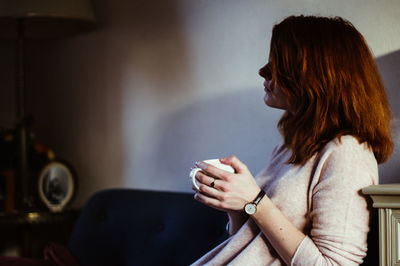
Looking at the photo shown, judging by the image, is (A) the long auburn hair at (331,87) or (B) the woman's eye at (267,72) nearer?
(A) the long auburn hair at (331,87)

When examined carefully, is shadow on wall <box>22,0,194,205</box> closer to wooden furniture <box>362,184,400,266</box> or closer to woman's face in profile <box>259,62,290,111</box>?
woman's face in profile <box>259,62,290,111</box>

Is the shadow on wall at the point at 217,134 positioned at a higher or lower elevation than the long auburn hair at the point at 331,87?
lower

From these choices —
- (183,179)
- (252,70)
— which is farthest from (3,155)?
(252,70)

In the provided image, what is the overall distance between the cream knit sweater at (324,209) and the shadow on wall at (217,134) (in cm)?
56

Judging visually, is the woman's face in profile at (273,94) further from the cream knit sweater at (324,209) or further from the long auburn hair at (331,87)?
the cream knit sweater at (324,209)

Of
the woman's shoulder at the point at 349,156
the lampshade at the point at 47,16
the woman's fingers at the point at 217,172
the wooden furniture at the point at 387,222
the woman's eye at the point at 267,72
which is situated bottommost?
the wooden furniture at the point at 387,222

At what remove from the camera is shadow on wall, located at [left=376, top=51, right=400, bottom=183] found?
1422 mm

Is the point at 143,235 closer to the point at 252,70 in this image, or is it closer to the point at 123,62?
the point at 252,70

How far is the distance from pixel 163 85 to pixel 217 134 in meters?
0.34

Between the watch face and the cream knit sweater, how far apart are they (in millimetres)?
82

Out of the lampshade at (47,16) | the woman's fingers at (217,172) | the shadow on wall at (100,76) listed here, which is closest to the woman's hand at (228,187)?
the woman's fingers at (217,172)

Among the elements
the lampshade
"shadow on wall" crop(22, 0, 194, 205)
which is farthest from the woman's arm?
the lampshade

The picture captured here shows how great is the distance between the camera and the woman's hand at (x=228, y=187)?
43.7 inches

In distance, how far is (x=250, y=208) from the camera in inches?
43.5
